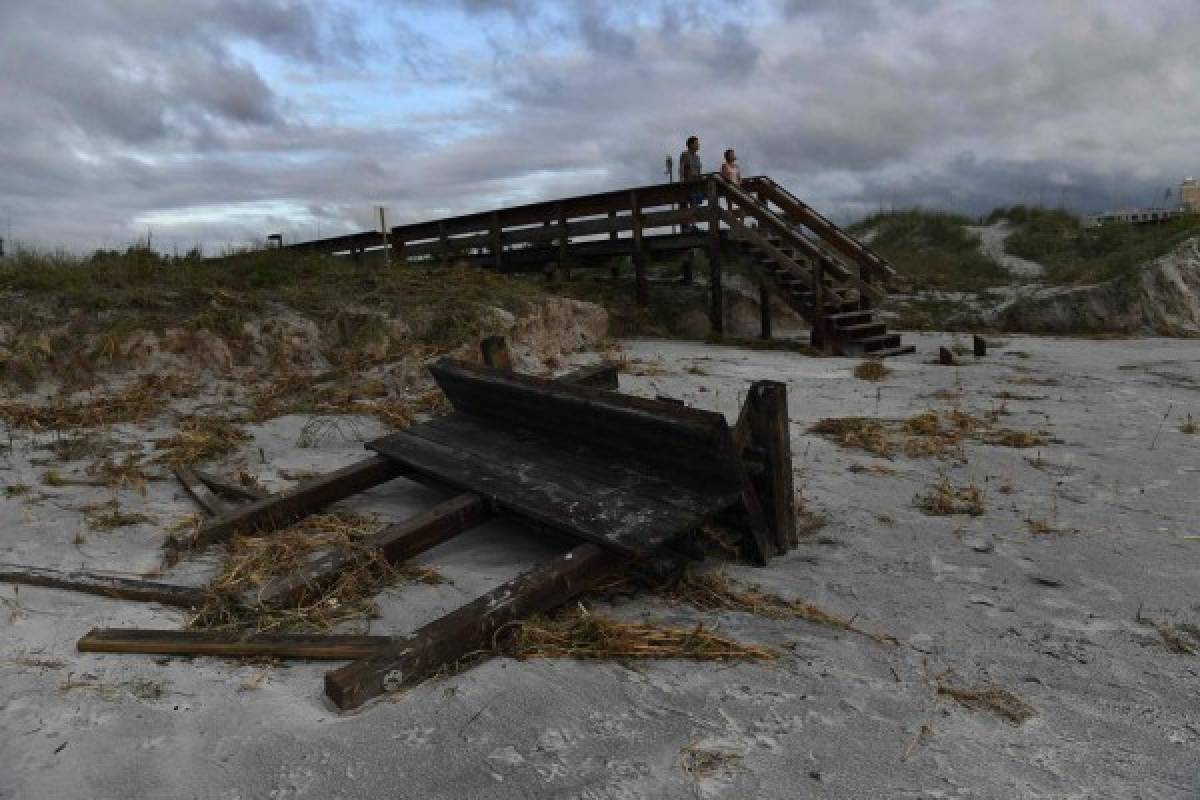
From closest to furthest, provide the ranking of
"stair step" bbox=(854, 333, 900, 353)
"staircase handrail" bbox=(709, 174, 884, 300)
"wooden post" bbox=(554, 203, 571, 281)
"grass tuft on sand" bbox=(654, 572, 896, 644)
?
1. "grass tuft on sand" bbox=(654, 572, 896, 644)
2. "stair step" bbox=(854, 333, 900, 353)
3. "staircase handrail" bbox=(709, 174, 884, 300)
4. "wooden post" bbox=(554, 203, 571, 281)

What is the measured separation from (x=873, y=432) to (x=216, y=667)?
5.01 metres

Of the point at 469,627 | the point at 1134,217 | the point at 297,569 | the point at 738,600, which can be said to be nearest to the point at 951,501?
the point at 738,600

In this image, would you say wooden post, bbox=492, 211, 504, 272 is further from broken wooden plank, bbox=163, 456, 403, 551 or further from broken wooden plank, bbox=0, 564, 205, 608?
broken wooden plank, bbox=0, 564, 205, 608

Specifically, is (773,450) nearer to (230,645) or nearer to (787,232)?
(230,645)

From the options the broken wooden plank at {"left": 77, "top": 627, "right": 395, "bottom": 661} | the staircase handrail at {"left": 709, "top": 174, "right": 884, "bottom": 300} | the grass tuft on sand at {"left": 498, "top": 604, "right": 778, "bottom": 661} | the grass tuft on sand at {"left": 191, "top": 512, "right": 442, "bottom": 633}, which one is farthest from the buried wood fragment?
the staircase handrail at {"left": 709, "top": 174, "right": 884, "bottom": 300}

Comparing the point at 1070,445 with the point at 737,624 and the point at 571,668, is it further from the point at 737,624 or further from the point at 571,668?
the point at 571,668

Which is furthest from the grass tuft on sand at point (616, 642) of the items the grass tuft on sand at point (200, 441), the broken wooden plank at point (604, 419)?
the grass tuft on sand at point (200, 441)

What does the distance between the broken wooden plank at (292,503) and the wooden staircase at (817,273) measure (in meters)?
8.20

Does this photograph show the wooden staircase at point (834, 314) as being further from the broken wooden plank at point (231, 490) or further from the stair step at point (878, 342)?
the broken wooden plank at point (231, 490)

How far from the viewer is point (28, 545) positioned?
4094mm

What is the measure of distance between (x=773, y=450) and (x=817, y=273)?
8584mm

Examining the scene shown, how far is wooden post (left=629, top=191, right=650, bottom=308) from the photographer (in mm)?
13078

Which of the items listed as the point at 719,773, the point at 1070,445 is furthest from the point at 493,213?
Answer: the point at 719,773

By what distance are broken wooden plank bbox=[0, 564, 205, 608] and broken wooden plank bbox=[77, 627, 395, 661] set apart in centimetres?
45
